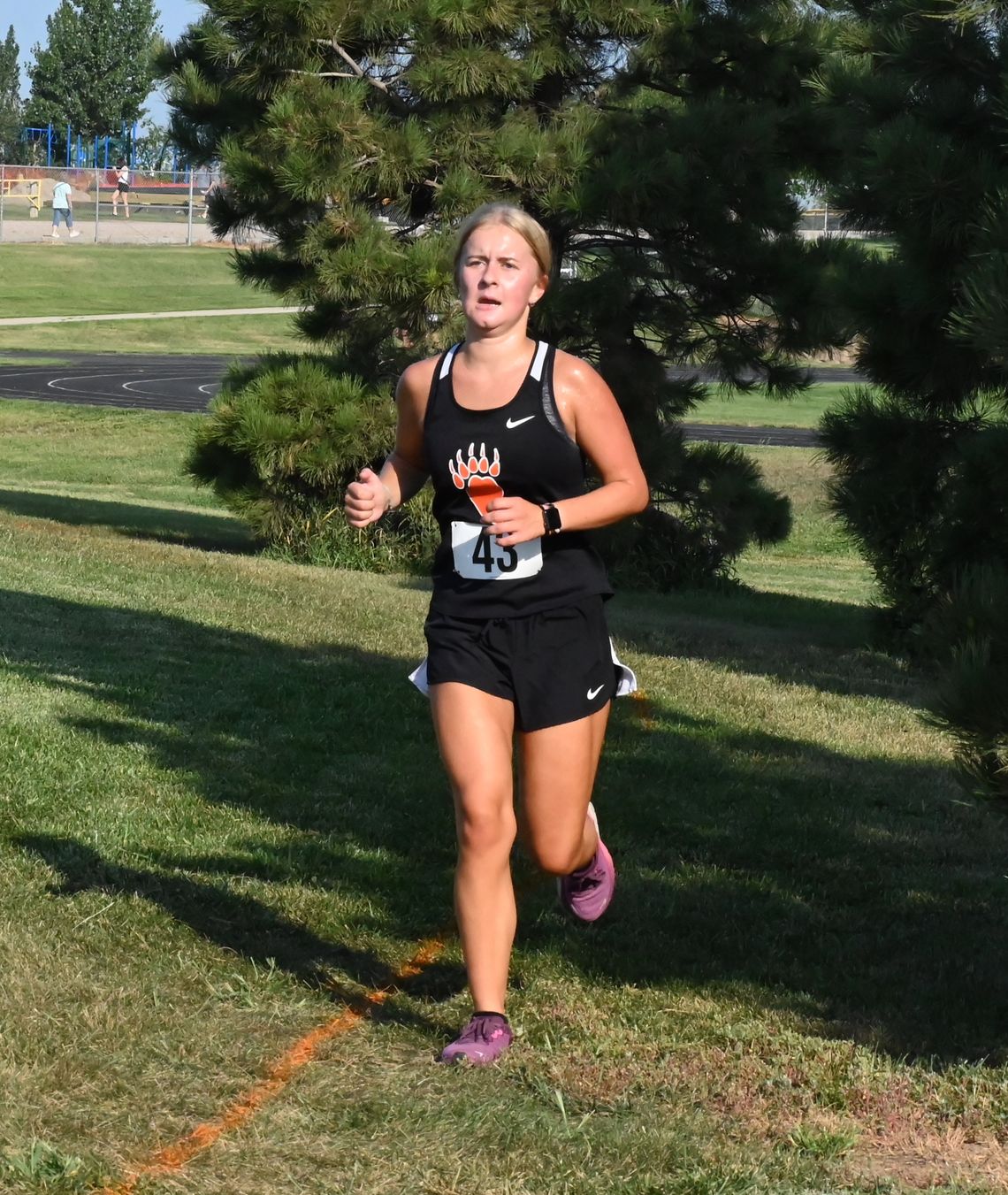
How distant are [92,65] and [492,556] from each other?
73.7 m

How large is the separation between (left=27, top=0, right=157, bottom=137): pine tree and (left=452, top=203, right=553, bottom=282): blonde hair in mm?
71132

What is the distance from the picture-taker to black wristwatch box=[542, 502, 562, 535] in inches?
155

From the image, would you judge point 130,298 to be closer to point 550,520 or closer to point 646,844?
point 646,844

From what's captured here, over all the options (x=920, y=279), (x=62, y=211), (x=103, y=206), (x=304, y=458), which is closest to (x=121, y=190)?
(x=103, y=206)

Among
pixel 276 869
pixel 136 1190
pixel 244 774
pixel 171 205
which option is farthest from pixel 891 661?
pixel 171 205

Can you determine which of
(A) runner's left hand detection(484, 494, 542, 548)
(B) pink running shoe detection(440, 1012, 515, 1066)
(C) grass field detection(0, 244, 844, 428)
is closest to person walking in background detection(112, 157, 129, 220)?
(C) grass field detection(0, 244, 844, 428)

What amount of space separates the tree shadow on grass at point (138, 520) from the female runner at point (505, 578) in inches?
422

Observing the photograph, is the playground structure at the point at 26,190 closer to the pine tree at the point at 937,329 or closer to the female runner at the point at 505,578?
the pine tree at the point at 937,329

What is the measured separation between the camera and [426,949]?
4812 millimetres

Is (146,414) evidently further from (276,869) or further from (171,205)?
(171,205)

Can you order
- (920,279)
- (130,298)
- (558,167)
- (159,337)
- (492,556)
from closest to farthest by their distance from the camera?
1. (492,556)
2. (920,279)
3. (558,167)
4. (159,337)
5. (130,298)

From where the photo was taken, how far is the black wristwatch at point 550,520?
12.9ft

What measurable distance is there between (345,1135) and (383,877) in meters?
1.84

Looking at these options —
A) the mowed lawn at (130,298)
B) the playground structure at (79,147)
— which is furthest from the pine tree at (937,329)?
the playground structure at (79,147)
